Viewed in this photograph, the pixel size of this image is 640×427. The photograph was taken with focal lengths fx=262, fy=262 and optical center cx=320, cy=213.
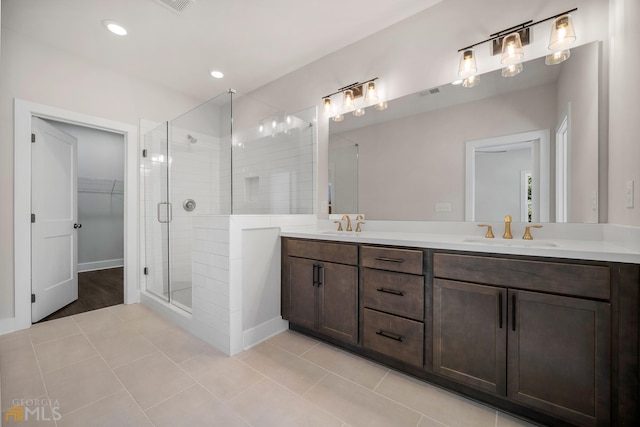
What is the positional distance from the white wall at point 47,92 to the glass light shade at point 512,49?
361 centimetres

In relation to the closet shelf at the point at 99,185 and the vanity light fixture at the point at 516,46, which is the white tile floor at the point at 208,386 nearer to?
the vanity light fixture at the point at 516,46

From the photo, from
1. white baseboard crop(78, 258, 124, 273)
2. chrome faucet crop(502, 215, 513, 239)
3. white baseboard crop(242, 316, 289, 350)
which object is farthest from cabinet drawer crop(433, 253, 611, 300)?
white baseboard crop(78, 258, 124, 273)

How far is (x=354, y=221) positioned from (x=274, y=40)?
6.13ft

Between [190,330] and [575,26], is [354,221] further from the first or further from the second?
[575,26]

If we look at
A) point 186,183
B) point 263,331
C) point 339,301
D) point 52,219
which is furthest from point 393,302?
point 52,219

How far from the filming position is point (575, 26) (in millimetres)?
1546

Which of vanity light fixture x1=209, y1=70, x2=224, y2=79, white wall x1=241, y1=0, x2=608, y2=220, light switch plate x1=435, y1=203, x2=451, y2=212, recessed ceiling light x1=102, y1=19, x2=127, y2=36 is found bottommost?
light switch plate x1=435, y1=203, x2=451, y2=212

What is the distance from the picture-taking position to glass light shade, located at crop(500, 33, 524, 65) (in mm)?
1676

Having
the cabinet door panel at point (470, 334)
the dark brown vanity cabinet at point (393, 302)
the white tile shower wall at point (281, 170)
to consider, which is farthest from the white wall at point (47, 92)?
the cabinet door panel at point (470, 334)

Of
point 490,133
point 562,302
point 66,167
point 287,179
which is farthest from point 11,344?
point 490,133

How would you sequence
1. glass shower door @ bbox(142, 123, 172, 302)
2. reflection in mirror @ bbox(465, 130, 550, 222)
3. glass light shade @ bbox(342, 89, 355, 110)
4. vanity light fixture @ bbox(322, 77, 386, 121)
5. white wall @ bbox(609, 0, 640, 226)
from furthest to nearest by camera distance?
glass shower door @ bbox(142, 123, 172, 302)
glass light shade @ bbox(342, 89, 355, 110)
vanity light fixture @ bbox(322, 77, 386, 121)
reflection in mirror @ bbox(465, 130, 550, 222)
white wall @ bbox(609, 0, 640, 226)

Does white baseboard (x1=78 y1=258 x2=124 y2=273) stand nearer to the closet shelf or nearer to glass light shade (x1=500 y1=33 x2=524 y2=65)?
the closet shelf

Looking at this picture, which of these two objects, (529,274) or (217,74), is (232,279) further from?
(217,74)

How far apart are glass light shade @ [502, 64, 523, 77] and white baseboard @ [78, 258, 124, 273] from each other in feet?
21.0
